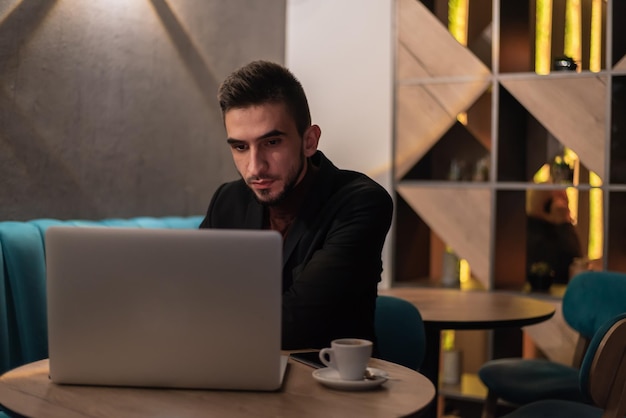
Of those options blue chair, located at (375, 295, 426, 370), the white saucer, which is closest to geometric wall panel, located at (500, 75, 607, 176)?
blue chair, located at (375, 295, 426, 370)

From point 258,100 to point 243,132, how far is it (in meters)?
0.09

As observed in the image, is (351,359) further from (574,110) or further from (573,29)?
(573,29)

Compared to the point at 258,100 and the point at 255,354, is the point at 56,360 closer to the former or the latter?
the point at 255,354

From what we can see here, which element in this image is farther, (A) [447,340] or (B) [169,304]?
(A) [447,340]

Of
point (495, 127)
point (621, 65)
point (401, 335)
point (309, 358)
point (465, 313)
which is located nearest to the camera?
point (309, 358)

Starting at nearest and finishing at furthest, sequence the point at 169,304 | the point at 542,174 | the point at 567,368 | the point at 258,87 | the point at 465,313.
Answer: the point at 169,304 < the point at 258,87 < the point at 465,313 < the point at 567,368 < the point at 542,174

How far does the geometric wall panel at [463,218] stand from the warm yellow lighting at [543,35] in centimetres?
75

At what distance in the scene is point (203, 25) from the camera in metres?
4.00

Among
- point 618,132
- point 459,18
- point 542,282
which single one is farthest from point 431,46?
point 542,282

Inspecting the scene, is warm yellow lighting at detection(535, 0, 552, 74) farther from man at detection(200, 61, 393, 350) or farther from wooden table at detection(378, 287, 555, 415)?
man at detection(200, 61, 393, 350)

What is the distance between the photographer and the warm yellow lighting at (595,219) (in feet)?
13.8

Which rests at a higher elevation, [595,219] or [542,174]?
[542,174]

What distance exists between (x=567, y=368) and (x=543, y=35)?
1855 millimetres

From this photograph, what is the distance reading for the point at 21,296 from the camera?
2.64m
